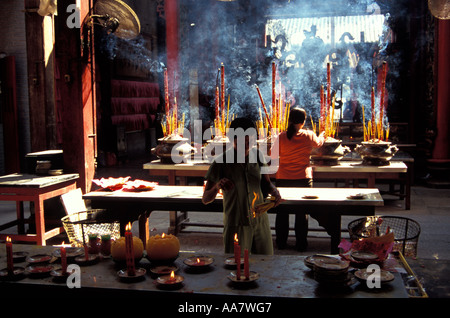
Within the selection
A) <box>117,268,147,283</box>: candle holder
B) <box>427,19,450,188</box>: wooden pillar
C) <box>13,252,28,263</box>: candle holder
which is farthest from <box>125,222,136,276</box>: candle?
<box>427,19,450,188</box>: wooden pillar

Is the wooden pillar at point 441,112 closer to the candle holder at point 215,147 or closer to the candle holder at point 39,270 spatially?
the candle holder at point 215,147

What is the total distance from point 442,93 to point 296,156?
5137 millimetres

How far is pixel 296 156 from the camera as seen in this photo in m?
5.31

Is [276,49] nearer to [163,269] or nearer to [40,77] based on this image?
[40,77]

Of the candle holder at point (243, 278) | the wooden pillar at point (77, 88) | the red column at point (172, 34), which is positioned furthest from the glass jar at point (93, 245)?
the red column at point (172, 34)

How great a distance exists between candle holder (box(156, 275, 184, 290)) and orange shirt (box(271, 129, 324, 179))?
322 centimetres

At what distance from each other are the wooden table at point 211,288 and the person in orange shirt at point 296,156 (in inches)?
111

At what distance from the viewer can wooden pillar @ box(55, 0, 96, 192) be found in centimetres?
589

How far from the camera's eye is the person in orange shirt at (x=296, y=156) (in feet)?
17.1

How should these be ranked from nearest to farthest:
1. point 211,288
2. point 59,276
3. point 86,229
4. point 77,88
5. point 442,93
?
1. point 211,288
2. point 59,276
3. point 86,229
4. point 77,88
5. point 442,93

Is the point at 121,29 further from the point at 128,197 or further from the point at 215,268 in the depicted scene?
the point at 215,268

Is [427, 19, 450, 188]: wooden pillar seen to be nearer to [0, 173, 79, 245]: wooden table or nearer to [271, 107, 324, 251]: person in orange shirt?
[271, 107, 324, 251]: person in orange shirt

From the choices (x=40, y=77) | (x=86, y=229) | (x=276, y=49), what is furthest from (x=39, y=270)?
(x=276, y=49)
